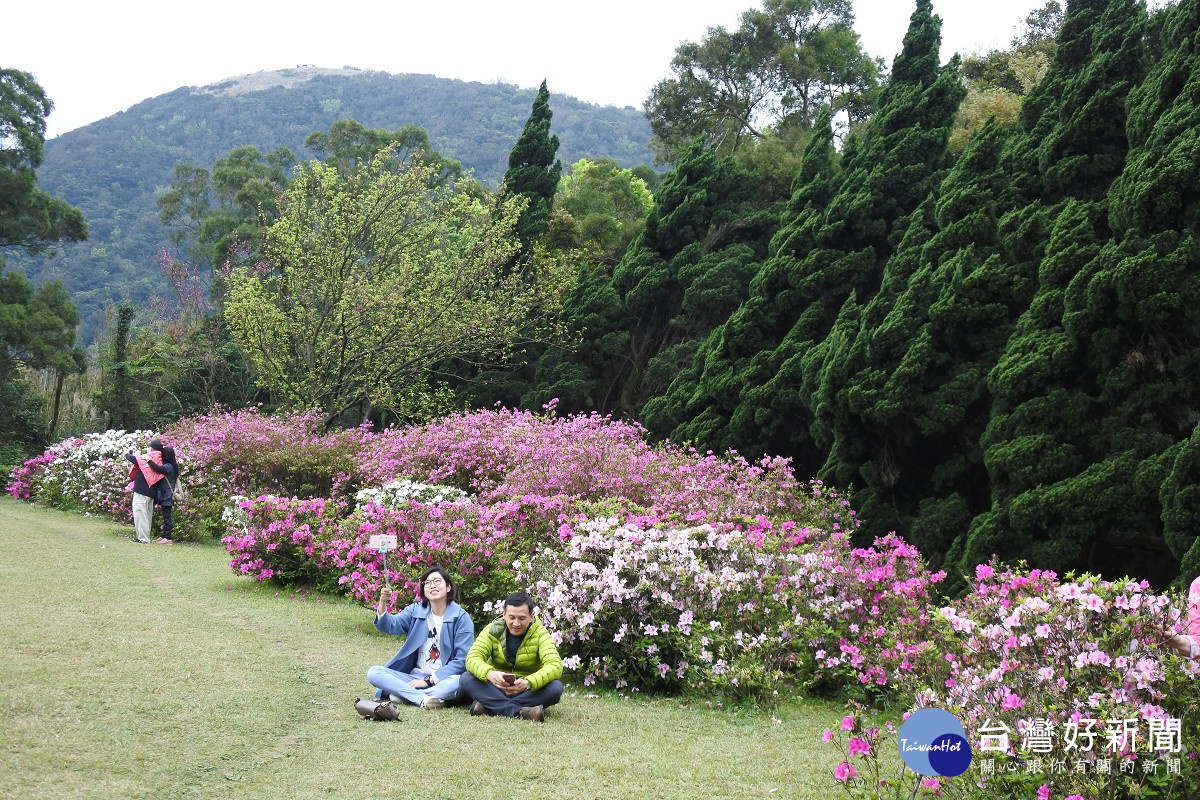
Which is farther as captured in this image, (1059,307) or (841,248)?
(841,248)

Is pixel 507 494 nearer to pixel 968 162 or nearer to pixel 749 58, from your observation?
pixel 968 162

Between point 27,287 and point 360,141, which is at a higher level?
point 360,141

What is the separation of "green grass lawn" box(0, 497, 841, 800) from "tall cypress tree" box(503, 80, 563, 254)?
1416 cm

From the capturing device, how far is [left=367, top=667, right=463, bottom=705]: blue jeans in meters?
5.31

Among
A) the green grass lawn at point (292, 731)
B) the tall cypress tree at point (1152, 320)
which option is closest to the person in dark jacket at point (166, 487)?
the green grass lawn at point (292, 731)

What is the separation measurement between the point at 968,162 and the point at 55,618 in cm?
930

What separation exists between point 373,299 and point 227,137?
65207 mm

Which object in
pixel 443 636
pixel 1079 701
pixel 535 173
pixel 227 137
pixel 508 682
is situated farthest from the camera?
pixel 227 137

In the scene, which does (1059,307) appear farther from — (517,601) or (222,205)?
(222,205)

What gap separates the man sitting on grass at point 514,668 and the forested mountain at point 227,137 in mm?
46505

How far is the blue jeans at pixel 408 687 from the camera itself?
531cm

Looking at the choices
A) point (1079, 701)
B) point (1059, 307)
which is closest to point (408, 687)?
point (1079, 701)

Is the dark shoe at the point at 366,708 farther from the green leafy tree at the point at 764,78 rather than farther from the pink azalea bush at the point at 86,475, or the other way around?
the green leafy tree at the point at 764,78

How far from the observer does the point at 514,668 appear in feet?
17.6
